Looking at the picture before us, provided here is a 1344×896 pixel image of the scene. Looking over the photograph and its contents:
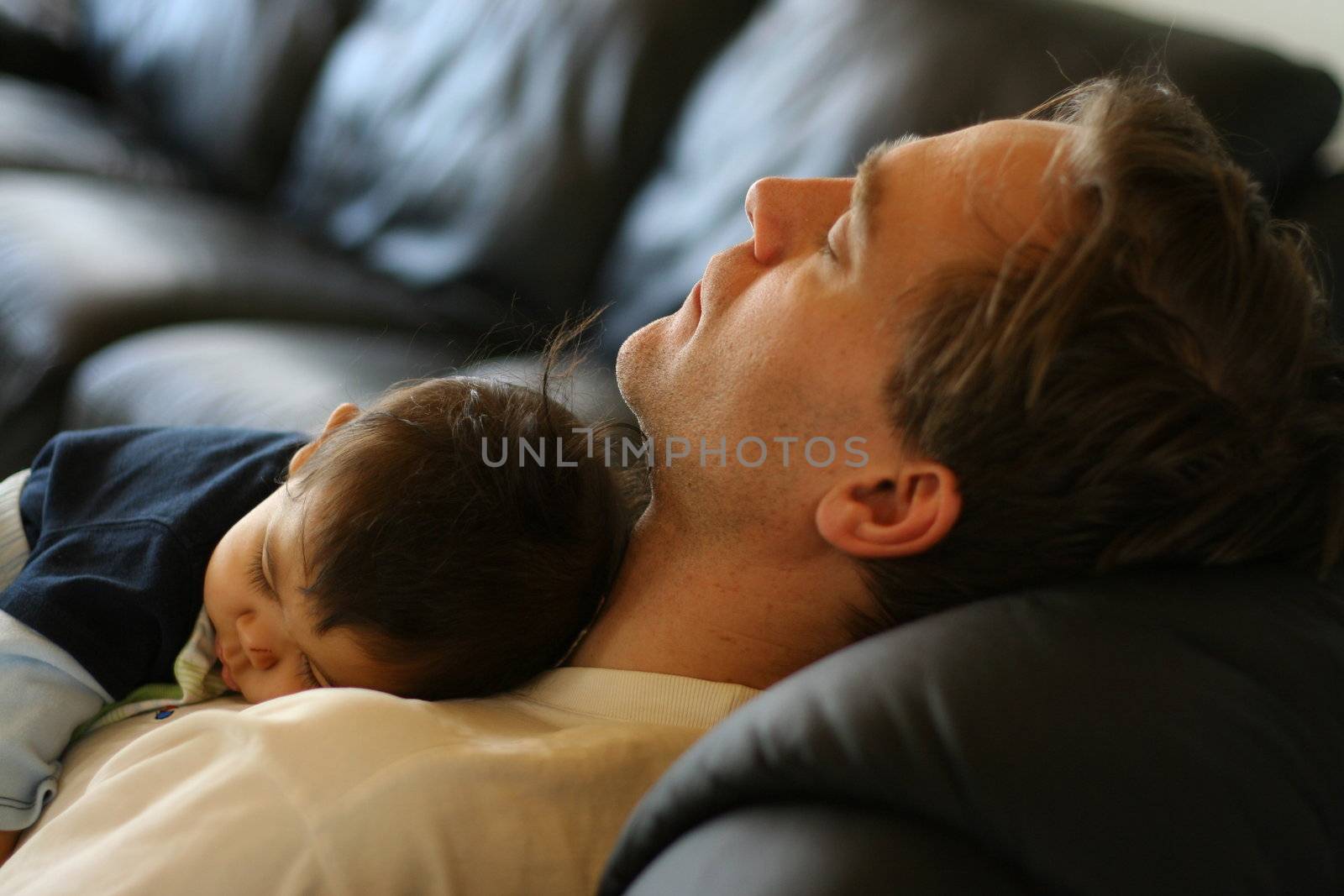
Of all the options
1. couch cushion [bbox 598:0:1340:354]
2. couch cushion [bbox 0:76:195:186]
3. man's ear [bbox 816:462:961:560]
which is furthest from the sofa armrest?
couch cushion [bbox 0:76:195:186]

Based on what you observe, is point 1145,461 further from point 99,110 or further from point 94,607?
point 99,110

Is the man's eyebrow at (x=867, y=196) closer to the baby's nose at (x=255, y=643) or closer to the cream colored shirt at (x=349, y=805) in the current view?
the cream colored shirt at (x=349, y=805)

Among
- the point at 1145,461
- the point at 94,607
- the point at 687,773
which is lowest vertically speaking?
the point at 94,607

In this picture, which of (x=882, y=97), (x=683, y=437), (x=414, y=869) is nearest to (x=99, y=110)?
(x=882, y=97)

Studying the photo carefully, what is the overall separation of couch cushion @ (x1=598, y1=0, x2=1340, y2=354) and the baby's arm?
953mm

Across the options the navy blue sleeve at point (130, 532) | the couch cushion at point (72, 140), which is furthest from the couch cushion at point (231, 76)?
the navy blue sleeve at point (130, 532)

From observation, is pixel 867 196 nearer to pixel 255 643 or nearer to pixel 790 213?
pixel 790 213

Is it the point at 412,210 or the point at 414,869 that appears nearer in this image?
the point at 414,869

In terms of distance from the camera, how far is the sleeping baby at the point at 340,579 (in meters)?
0.99

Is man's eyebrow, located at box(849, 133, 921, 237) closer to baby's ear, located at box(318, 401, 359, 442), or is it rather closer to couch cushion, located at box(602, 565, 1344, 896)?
couch cushion, located at box(602, 565, 1344, 896)

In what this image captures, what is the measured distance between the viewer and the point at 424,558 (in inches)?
38.7

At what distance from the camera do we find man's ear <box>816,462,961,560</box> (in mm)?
884

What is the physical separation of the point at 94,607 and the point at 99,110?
2272mm

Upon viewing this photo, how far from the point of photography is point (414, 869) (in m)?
0.78
